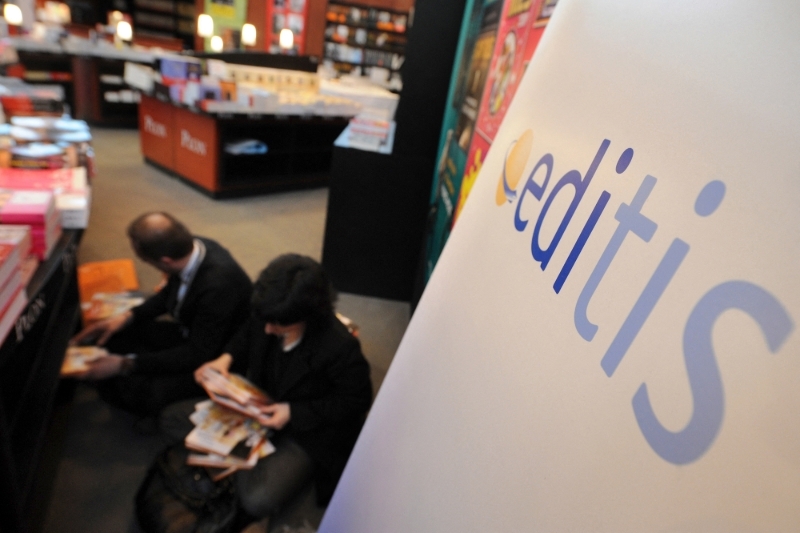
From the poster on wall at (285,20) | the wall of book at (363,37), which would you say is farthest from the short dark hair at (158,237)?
the wall of book at (363,37)

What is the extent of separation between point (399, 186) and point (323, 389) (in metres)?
1.90

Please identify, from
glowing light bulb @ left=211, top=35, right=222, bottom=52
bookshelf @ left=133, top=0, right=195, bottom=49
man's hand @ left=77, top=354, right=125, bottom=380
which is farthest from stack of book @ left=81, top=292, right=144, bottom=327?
bookshelf @ left=133, top=0, right=195, bottom=49

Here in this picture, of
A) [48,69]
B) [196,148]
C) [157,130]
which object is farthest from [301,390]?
[48,69]

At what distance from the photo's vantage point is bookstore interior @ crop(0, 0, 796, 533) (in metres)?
1.45

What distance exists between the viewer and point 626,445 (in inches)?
→ 16.9

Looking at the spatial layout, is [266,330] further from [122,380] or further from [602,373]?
[602,373]

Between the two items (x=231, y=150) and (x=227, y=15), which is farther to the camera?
(x=227, y=15)

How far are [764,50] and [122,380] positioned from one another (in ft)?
7.58

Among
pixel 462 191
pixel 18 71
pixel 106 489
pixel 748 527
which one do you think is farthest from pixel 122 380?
pixel 18 71

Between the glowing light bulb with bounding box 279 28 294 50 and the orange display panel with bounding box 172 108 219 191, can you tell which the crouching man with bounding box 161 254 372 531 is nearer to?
the orange display panel with bounding box 172 108 219 191

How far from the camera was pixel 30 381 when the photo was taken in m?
1.60

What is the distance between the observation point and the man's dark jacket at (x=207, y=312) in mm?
1976

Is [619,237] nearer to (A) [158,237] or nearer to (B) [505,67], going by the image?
(B) [505,67]

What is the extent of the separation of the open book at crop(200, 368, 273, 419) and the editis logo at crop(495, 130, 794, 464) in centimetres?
136
